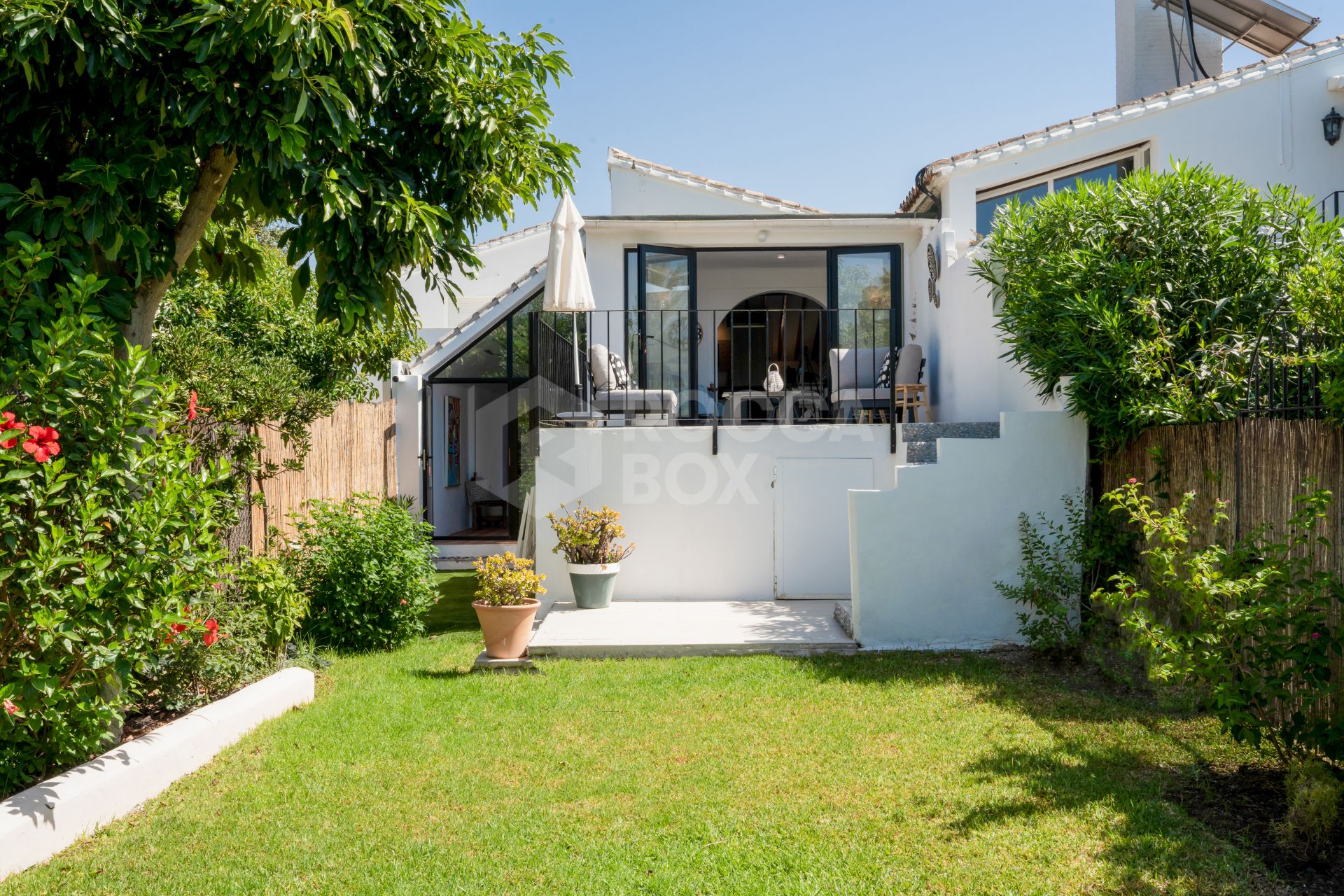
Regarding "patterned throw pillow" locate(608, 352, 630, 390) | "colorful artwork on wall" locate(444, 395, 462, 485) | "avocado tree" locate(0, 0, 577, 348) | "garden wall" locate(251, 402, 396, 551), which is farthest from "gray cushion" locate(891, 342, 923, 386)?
"colorful artwork on wall" locate(444, 395, 462, 485)

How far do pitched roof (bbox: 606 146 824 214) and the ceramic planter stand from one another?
7194 mm

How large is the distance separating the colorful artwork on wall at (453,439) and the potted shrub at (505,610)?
8.76 meters

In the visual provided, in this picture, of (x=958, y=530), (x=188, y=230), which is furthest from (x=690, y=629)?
(x=188, y=230)

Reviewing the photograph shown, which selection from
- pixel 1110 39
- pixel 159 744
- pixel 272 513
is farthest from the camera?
pixel 1110 39

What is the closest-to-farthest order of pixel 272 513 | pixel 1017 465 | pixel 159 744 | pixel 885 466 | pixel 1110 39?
pixel 159 744
pixel 1017 465
pixel 272 513
pixel 885 466
pixel 1110 39

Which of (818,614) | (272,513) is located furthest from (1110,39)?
(272,513)

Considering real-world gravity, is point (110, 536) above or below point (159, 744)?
above

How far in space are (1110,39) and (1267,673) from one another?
12.3 metres

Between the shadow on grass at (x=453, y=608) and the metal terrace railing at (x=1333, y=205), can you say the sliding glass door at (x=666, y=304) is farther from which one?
the metal terrace railing at (x=1333, y=205)

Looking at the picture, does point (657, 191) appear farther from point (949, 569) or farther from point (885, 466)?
point (949, 569)

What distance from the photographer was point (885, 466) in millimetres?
8516

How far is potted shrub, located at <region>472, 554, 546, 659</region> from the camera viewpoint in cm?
654

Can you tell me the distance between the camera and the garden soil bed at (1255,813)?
3.29 meters

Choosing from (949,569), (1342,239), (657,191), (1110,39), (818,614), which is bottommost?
(818,614)
